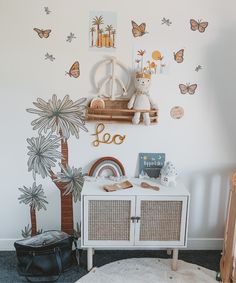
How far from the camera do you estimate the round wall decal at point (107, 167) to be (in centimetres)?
225

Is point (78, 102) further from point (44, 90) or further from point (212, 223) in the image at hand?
point (212, 223)

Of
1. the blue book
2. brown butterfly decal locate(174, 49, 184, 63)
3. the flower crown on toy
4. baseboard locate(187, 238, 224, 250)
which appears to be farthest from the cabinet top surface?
brown butterfly decal locate(174, 49, 184, 63)

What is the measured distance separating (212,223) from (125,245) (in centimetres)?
82

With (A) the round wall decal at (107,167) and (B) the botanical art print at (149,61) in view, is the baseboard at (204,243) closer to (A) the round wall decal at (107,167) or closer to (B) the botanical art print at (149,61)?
(A) the round wall decal at (107,167)

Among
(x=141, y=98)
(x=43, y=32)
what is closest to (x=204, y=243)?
(x=141, y=98)

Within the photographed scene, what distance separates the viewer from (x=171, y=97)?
220cm

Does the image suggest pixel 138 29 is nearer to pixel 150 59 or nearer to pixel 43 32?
pixel 150 59

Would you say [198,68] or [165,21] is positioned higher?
[165,21]

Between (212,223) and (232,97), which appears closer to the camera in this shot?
(232,97)

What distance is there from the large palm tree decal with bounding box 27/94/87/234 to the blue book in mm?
481

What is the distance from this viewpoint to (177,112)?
2229mm

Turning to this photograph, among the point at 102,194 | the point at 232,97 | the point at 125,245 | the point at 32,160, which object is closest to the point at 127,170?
the point at 102,194

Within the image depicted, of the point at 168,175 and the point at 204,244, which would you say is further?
the point at 204,244

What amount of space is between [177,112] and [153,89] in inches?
9.9
